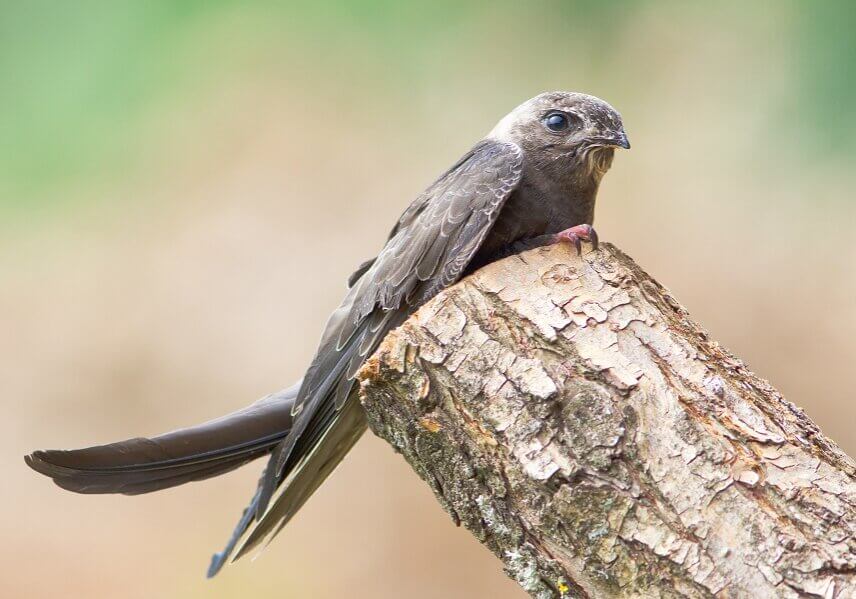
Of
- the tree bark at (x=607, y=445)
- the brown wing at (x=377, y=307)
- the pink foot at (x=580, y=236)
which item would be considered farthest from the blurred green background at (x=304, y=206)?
the tree bark at (x=607, y=445)

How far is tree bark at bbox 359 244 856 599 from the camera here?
1791mm

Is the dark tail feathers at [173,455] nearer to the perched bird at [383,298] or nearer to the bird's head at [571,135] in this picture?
the perched bird at [383,298]

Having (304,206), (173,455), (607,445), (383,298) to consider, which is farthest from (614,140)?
(304,206)

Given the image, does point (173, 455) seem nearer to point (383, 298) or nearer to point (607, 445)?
point (383, 298)

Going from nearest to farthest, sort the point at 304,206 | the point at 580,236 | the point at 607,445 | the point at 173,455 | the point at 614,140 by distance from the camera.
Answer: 1. the point at 607,445
2. the point at 580,236
3. the point at 173,455
4. the point at 614,140
5. the point at 304,206

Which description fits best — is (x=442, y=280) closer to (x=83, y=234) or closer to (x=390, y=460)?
(x=390, y=460)

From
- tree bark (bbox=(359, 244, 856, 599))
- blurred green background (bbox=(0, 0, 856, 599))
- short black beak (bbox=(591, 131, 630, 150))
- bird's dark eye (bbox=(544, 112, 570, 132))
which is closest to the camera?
tree bark (bbox=(359, 244, 856, 599))

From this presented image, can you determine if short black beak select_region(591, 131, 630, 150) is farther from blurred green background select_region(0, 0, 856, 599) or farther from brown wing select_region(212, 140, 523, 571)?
blurred green background select_region(0, 0, 856, 599)

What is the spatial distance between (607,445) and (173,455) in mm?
1279

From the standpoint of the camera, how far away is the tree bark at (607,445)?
1.79 m

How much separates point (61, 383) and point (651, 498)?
3484 millimetres

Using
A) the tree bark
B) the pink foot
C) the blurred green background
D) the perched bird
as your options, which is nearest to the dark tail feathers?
the perched bird

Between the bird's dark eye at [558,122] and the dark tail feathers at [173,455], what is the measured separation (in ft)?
3.84

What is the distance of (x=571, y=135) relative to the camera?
2.76 m
